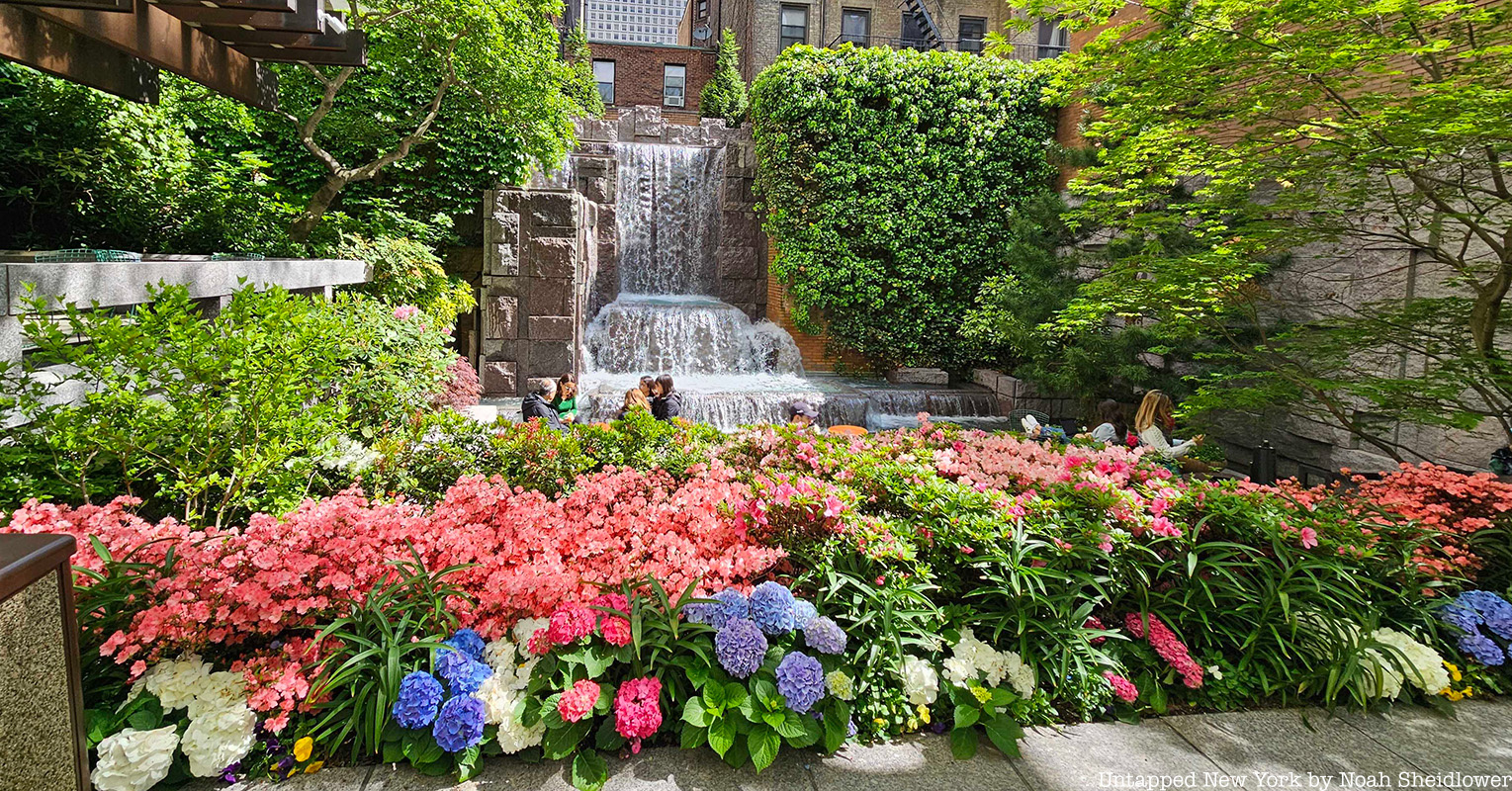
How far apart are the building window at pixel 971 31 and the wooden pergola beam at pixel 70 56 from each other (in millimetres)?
21099

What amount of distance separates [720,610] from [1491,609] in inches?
137

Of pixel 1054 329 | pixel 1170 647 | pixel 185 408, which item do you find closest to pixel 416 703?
pixel 185 408

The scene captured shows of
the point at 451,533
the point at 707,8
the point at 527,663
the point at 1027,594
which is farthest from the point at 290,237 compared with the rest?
the point at 707,8

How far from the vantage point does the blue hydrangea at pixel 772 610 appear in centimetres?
275

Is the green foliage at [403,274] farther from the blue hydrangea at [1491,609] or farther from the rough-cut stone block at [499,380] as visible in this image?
the blue hydrangea at [1491,609]

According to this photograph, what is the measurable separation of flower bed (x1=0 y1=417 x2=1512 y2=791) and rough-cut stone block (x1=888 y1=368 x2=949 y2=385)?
9278 mm

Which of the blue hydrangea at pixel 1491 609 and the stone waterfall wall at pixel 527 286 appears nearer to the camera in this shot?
the blue hydrangea at pixel 1491 609

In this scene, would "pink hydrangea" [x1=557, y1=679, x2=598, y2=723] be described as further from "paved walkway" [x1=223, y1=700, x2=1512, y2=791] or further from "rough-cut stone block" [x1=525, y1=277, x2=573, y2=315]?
"rough-cut stone block" [x1=525, y1=277, x2=573, y2=315]

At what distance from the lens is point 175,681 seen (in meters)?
2.46

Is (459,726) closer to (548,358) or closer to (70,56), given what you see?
(70,56)

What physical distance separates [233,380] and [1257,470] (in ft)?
27.9

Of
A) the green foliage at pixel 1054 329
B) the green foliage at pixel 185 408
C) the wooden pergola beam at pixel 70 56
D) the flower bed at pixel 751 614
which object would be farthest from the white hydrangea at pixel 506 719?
the green foliage at pixel 1054 329

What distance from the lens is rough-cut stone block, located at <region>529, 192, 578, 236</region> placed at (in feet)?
33.6

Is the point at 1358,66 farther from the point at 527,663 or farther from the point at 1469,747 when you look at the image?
the point at 527,663
